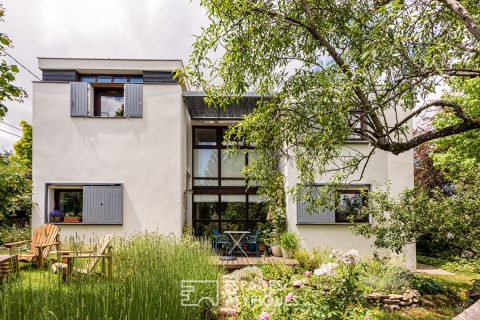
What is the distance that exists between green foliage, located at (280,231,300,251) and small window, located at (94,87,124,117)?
6.82m

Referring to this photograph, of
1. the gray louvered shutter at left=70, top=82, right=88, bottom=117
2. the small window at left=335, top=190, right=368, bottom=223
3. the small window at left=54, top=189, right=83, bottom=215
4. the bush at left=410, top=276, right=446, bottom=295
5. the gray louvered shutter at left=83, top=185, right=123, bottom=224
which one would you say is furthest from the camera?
the small window at left=54, top=189, right=83, bottom=215

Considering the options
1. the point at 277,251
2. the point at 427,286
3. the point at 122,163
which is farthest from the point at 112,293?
the point at 122,163

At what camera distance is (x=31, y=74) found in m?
12.9

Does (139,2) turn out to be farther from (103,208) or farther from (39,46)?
(39,46)

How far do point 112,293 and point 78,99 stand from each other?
9.14 metres

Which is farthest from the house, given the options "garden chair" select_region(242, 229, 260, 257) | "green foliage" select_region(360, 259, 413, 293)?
"green foliage" select_region(360, 259, 413, 293)

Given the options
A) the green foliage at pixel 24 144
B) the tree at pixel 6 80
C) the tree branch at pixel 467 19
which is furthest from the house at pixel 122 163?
the green foliage at pixel 24 144

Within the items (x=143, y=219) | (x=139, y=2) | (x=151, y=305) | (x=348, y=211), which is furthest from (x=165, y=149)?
(x=151, y=305)

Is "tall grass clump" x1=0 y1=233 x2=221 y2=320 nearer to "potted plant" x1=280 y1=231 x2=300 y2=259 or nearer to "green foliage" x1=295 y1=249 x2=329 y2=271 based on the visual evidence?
"green foliage" x1=295 y1=249 x2=329 y2=271

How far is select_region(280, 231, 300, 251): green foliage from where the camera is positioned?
9.48m

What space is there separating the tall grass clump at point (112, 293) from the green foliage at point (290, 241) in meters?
5.49

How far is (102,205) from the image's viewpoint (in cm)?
985

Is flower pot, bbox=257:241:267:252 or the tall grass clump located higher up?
the tall grass clump

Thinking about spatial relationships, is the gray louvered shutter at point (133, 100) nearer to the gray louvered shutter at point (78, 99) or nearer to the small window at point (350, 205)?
the gray louvered shutter at point (78, 99)
